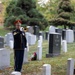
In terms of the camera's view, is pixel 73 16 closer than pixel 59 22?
No

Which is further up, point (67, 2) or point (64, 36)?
point (67, 2)

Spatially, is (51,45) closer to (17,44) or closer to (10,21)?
(17,44)

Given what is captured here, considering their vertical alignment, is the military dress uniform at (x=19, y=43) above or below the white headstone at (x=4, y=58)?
above

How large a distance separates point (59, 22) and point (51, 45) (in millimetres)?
18092

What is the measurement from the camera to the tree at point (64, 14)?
33.5 meters

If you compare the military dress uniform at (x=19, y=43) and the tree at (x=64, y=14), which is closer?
the military dress uniform at (x=19, y=43)

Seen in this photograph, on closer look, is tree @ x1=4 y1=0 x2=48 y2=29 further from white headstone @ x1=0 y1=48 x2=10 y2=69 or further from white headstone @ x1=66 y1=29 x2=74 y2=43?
white headstone @ x1=0 y1=48 x2=10 y2=69

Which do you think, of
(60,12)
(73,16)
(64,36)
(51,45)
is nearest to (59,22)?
(60,12)

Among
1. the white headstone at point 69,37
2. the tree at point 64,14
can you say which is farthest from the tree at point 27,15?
the white headstone at point 69,37

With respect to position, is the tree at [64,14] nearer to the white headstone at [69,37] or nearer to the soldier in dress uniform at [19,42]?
the white headstone at [69,37]

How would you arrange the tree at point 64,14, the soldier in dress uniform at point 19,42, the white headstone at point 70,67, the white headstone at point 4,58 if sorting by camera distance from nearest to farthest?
the white headstone at point 70,67 < the soldier in dress uniform at point 19,42 < the white headstone at point 4,58 < the tree at point 64,14

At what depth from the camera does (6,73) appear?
10.8 meters

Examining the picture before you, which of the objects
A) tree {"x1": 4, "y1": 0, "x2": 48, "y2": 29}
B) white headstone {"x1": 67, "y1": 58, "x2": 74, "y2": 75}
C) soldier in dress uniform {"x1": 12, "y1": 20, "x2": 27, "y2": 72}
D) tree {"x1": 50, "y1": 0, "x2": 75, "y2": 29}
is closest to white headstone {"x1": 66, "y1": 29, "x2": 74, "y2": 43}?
tree {"x1": 50, "y1": 0, "x2": 75, "y2": 29}

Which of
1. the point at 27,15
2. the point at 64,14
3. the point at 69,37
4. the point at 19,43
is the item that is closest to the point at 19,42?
the point at 19,43
